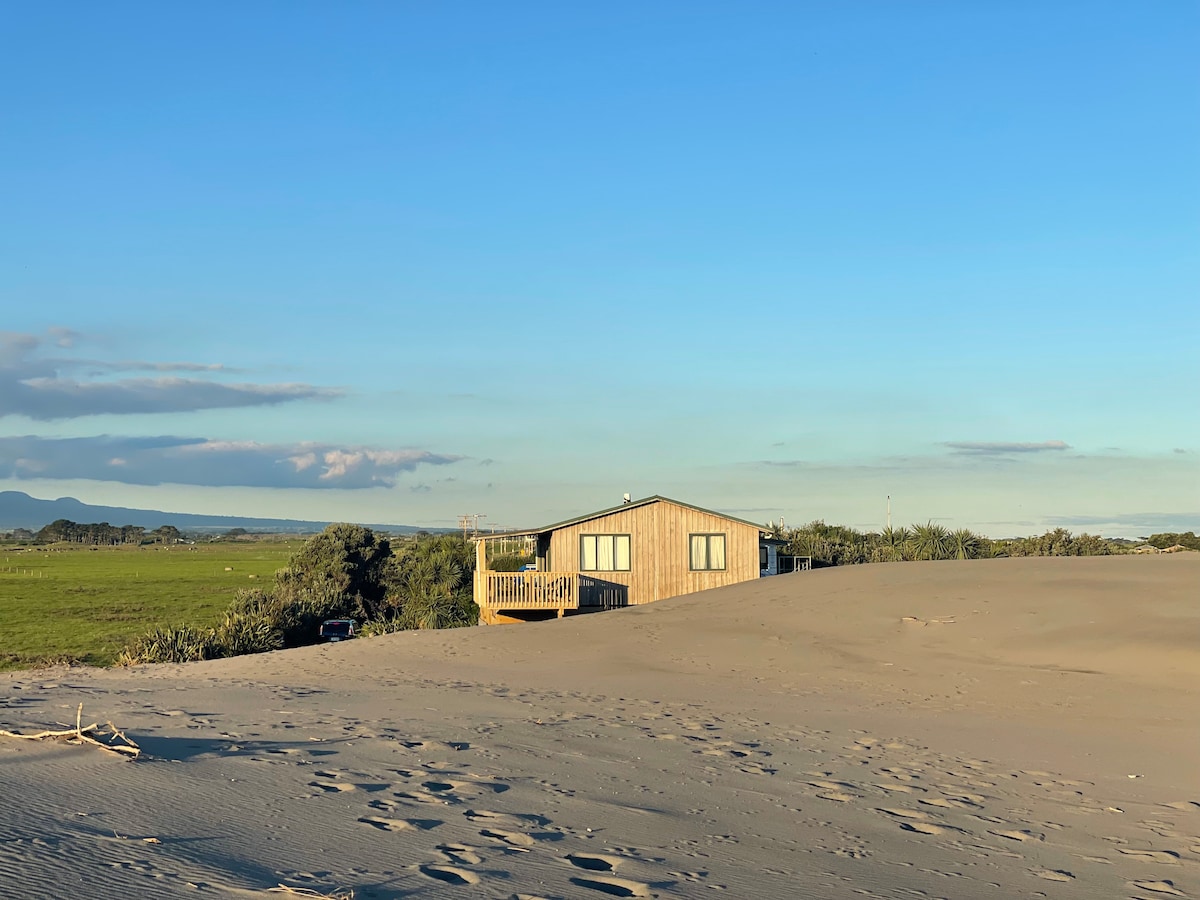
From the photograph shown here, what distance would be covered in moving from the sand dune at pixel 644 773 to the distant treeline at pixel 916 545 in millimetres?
27548

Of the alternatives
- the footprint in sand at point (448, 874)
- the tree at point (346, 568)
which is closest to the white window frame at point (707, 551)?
the tree at point (346, 568)

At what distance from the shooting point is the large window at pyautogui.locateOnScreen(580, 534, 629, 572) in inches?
1435

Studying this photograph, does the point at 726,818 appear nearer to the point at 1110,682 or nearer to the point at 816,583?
the point at 1110,682

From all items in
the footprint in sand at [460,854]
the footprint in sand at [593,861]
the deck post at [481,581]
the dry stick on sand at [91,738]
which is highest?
the deck post at [481,581]

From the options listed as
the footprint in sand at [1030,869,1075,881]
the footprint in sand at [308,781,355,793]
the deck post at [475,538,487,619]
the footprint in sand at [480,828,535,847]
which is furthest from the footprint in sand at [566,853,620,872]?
the deck post at [475,538,487,619]

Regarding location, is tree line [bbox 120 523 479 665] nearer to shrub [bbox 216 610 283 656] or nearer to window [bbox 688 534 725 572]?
shrub [bbox 216 610 283 656]

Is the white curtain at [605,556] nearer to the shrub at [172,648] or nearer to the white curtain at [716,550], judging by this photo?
the white curtain at [716,550]

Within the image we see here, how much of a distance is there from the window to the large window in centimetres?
227

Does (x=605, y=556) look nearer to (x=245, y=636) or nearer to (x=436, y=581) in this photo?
(x=245, y=636)

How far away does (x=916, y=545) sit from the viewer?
50.2 meters

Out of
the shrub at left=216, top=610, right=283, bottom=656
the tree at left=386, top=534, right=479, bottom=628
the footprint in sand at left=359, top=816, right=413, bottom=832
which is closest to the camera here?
the footprint in sand at left=359, top=816, right=413, bottom=832

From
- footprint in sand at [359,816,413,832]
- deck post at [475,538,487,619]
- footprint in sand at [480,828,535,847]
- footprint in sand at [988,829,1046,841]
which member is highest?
deck post at [475,538,487,619]

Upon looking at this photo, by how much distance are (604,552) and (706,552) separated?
3.51m

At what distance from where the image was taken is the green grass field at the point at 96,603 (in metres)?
37.1
